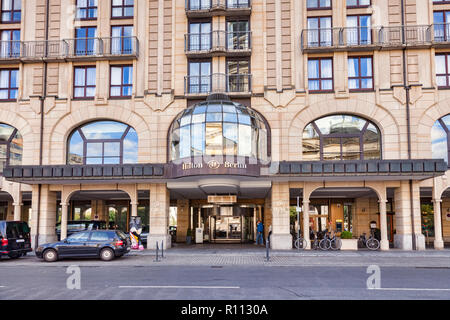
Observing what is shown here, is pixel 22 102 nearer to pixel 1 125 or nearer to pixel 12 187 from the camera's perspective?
pixel 1 125

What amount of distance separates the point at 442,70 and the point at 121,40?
20.8m

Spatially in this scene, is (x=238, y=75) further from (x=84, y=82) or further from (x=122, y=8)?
(x=84, y=82)

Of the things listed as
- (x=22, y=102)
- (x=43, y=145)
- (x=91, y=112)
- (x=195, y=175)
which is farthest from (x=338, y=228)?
(x=22, y=102)

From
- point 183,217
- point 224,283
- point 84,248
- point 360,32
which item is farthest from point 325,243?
point 224,283

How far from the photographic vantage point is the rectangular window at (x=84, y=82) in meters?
28.4

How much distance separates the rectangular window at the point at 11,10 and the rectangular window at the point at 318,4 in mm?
19738

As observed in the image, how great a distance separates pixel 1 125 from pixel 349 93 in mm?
23150

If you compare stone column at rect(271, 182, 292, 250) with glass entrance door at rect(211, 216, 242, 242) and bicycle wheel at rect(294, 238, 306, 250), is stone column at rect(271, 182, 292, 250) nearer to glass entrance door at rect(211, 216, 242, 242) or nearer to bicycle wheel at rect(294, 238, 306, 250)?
bicycle wheel at rect(294, 238, 306, 250)

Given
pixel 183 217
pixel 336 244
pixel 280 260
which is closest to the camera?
pixel 280 260

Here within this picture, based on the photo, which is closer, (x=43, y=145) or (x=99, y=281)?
(x=99, y=281)

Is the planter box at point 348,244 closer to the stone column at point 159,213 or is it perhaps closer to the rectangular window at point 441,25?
the stone column at point 159,213

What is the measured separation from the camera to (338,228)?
3241 centimetres

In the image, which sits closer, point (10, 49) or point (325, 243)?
point (325, 243)

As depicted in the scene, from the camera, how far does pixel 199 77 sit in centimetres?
2786
